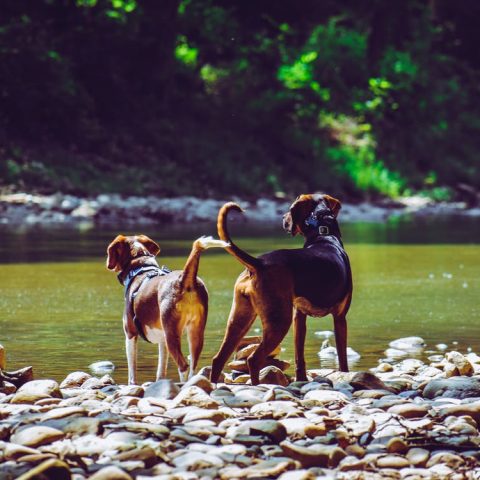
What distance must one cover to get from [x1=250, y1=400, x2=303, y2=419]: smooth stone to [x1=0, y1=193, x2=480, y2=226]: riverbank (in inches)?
880

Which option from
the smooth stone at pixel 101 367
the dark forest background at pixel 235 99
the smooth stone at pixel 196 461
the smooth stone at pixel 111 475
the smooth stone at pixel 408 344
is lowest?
the smooth stone at pixel 408 344

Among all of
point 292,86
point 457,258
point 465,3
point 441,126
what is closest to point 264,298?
point 457,258

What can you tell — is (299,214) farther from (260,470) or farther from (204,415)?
(260,470)

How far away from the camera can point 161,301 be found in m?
8.06

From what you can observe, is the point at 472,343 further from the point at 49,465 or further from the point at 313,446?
the point at 49,465

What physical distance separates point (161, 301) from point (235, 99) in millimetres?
32926

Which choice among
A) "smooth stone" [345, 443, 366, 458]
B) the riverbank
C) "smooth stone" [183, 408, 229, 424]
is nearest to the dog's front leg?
"smooth stone" [183, 408, 229, 424]

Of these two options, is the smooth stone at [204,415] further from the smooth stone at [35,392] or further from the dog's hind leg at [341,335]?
the dog's hind leg at [341,335]

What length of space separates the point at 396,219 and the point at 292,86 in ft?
27.4

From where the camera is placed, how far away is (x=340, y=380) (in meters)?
8.09

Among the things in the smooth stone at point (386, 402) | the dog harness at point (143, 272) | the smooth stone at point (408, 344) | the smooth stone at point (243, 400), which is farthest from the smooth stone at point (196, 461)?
the smooth stone at point (408, 344)

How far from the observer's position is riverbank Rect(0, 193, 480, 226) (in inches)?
1189

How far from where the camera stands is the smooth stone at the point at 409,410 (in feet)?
22.7

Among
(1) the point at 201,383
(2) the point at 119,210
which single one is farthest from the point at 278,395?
(2) the point at 119,210
